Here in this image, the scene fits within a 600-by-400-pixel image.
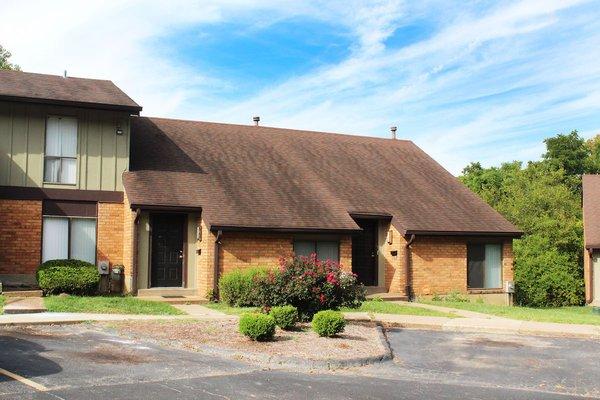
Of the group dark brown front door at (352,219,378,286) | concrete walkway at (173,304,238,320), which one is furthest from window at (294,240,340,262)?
concrete walkway at (173,304,238,320)

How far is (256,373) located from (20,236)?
41.4 ft

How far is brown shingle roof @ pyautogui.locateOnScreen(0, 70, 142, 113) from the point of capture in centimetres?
2009

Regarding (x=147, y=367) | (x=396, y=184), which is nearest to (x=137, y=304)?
(x=147, y=367)

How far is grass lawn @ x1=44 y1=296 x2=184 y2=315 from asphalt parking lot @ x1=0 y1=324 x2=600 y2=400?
2546mm

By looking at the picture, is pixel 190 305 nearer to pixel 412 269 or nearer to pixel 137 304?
pixel 137 304

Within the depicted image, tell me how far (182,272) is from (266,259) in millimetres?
2610

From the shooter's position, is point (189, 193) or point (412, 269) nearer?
point (189, 193)

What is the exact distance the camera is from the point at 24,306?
52.1 ft

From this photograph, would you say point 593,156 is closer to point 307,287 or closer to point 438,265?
point 438,265

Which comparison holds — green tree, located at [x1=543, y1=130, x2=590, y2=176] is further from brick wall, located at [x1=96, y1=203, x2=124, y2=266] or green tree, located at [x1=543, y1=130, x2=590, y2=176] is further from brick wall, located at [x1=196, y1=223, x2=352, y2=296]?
brick wall, located at [x1=96, y1=203, x2=124, y2=266]

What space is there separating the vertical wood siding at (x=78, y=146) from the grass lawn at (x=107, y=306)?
417 cm

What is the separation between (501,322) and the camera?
16.8m

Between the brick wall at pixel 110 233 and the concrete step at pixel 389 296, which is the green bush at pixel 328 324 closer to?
the concrete step at pixel 389 296

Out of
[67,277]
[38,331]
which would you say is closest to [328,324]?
[38,331]
